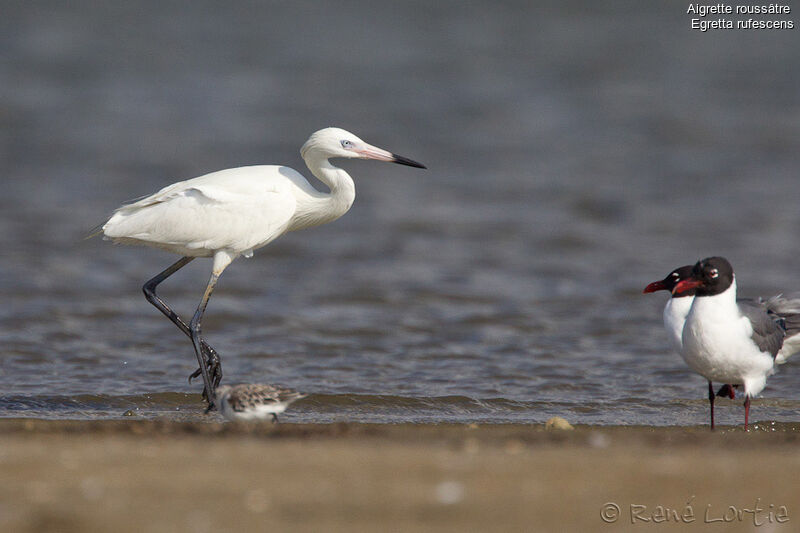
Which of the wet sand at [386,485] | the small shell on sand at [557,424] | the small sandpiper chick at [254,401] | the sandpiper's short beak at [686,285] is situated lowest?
the wet sand at [386,485]

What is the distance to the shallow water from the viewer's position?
819 cm

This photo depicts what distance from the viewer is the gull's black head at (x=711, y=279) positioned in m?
6.34

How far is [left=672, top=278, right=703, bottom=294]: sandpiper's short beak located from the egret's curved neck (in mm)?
2600

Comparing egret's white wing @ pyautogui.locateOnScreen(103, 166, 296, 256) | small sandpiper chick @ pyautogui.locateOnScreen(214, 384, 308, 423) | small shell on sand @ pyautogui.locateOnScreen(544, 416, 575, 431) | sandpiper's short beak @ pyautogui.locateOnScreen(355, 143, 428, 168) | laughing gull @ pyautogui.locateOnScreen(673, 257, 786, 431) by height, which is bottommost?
small shell on sand @ pyautogui.locateOnScreen(544, 416, 575, 431)

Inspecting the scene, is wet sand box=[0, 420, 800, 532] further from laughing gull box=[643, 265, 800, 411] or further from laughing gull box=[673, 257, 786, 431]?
laughing gull box=[643, 265, 800, 411]

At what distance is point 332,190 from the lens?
811 cm

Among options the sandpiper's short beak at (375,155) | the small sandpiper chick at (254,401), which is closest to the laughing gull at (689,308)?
the sandpiper's short beak at (375,155)

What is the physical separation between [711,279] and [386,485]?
9.43ft

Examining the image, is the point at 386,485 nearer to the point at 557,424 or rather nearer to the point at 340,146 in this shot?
the point at 557,424

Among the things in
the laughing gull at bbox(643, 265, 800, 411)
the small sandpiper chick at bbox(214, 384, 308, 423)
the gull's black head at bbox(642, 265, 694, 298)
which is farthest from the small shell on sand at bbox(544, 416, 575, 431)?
the small sandpiper chick at bbox(214, 384, 308, 423)

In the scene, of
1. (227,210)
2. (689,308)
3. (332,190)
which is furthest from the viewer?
(332,190)

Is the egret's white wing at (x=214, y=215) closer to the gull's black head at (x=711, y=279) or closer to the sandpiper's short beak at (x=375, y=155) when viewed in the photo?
the sandpiper's short beak at (x=375, y=155)

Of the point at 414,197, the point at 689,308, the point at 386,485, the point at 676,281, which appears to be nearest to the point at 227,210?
the point at 676,281

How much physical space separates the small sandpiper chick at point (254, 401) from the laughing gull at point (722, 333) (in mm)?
2354
